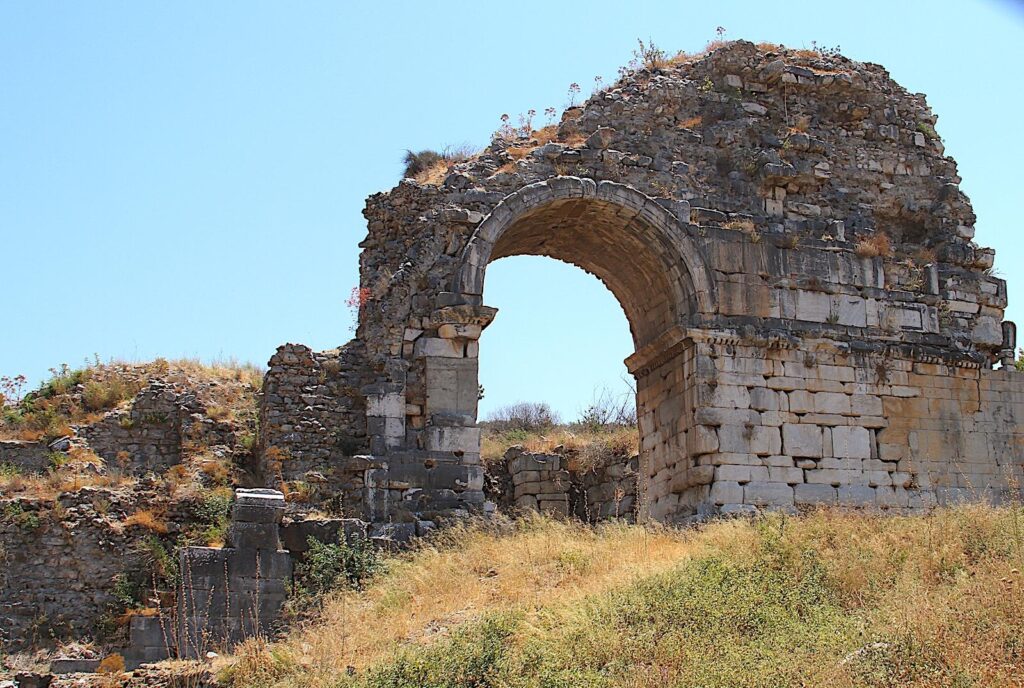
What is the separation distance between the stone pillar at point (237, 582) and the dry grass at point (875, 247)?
331 inches

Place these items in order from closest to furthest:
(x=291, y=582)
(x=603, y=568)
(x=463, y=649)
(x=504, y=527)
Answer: (x=463, y=649) < (x=603, y=568) < (x=291, y=582) < (x=504, y=527)

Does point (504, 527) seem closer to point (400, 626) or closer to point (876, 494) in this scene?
point (400, 626)

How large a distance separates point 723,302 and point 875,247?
8.13ft

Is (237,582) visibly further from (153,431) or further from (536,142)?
(536,142)

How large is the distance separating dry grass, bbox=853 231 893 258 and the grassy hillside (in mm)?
4812

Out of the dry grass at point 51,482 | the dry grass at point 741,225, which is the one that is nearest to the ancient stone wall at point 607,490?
the dry grass at point 741,225

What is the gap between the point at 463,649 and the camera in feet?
28.0

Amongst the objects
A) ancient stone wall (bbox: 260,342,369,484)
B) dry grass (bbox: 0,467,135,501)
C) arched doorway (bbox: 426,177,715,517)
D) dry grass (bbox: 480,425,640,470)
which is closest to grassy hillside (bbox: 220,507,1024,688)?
ancient stone wall (bbox: 260,342,369,484)

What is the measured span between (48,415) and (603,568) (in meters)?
7.32

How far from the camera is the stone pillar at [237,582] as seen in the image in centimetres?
1122

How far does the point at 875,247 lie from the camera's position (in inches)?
626

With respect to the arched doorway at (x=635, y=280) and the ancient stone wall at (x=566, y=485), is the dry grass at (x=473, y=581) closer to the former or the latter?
the arched doorway at (x=635, y=280)

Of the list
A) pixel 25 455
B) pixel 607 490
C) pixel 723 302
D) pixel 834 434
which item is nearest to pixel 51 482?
pixel 25 455

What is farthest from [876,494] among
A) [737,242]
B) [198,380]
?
[198,380]
